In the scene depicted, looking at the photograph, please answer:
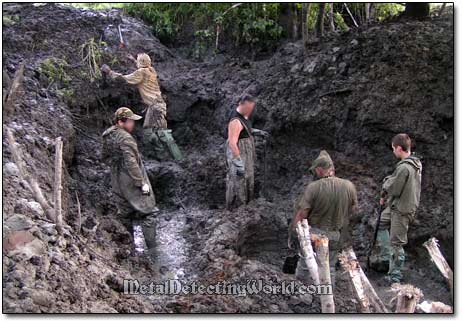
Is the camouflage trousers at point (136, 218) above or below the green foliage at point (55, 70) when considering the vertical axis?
below

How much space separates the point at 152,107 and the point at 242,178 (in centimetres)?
246

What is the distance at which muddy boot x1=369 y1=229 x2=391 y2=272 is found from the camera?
535 centimetres

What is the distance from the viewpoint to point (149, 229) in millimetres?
5535

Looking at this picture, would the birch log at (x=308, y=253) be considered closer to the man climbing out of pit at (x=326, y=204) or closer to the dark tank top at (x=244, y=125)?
the man climbing out of pit at (x=326, y=204)

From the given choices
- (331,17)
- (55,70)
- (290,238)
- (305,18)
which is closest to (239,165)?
(290,238)

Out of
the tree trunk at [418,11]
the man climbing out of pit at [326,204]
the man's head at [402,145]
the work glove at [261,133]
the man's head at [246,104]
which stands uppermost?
the tree trunk at [418,11]

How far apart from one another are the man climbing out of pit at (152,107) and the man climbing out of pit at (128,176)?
93.0 inches

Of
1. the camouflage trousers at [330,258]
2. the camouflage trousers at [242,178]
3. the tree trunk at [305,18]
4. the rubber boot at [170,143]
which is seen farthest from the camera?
the tree trunk at [305,18]

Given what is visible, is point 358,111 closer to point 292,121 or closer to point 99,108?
point 292,121

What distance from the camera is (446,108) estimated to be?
6.73 metres

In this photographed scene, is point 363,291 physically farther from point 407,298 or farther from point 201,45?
point 201,45

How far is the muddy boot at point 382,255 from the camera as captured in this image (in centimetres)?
535

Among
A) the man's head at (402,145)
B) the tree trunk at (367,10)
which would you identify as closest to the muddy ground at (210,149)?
the man's head at (402,145)

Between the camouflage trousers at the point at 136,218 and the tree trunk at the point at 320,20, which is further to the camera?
the tree trunk at the point at 320,20
